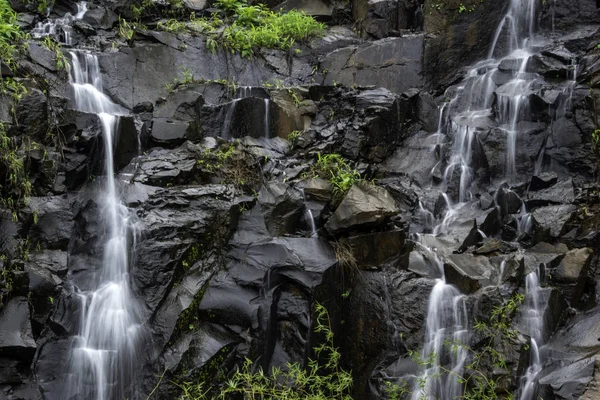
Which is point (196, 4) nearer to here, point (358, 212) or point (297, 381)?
point (358, 212)

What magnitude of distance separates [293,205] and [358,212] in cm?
97

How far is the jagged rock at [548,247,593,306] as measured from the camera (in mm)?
8023

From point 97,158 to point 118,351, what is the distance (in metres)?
3.27

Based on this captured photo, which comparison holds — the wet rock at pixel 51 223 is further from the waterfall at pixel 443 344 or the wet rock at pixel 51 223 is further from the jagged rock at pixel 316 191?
the waterfall at pixel 443 344

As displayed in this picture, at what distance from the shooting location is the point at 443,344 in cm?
743

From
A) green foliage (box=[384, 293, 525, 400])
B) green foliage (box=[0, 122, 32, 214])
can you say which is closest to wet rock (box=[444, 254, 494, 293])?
green foliage (box=[384, 293, 525, 400])

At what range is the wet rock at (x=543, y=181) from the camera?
9.95 meters

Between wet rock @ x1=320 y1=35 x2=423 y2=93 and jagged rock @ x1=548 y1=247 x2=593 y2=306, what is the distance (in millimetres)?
5669

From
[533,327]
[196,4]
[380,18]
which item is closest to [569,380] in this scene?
[533,327]

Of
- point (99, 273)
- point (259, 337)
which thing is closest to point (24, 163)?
point (99, 273)

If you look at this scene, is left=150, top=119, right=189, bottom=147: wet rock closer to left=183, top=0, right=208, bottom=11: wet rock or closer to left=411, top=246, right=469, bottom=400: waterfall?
left=411, top=246, right=469, bottom=400: waterfall

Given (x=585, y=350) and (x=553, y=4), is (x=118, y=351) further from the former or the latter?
(x=553, y=4)

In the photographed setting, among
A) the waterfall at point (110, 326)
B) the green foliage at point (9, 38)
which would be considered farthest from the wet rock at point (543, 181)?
the green foliage at point (9, 38)

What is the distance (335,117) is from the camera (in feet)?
36.9
